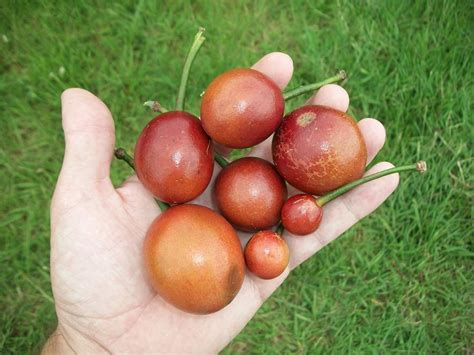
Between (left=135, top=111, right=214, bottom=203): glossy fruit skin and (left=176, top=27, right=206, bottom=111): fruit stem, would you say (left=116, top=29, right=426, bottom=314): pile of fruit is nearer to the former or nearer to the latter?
(left=135, top=111, right=214, bottom=203): glossy fruit skin

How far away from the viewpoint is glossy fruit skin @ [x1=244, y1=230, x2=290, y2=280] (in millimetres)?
3637

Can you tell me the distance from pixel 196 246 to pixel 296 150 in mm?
876

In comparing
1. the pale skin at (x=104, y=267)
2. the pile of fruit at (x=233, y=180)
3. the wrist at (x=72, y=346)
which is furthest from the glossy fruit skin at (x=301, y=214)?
the wrist at (x=72, y=346)

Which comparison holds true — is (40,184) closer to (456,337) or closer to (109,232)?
(109,232)

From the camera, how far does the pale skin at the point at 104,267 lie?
3580 mm

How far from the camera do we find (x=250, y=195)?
3.71 meters

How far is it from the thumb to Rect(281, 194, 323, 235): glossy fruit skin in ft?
3.94

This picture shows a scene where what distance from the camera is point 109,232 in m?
3.66

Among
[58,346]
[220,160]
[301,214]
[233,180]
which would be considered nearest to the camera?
[301,214]

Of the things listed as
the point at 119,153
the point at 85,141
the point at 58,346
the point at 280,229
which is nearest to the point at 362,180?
the point at 280,229

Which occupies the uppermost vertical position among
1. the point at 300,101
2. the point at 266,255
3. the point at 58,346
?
the point at 266,255

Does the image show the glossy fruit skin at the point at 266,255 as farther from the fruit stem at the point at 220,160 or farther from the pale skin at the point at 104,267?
the fruit stem at the point at 220,160

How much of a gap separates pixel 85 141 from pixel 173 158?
59 cm

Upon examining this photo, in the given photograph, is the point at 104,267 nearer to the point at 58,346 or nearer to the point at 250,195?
the point at 58,346
